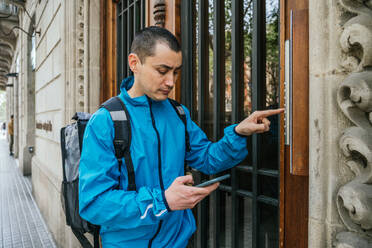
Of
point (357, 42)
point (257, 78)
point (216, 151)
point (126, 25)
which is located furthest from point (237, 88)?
point (126, 25)

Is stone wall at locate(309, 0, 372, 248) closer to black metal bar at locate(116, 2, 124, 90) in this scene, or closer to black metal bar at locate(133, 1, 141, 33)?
black metal bar at locate(133, 1, 141, 33)

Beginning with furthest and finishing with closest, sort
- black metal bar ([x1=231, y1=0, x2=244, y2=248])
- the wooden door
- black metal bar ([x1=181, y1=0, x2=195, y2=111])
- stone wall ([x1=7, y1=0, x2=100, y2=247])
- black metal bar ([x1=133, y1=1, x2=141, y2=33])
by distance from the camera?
stone wall ([x1=7, y1=0, x2=100, y2=247]) < black metal bar ([x1=133, y1=1, x2=141, y2=33]) < black metal bar ([x1=181, y1=0, x2=195, y2=111]) < black metal bar ([x1=231, y1=0, x2=244, y2=248]) < the wooden door

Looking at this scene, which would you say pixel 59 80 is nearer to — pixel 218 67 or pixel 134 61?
pixel 218 67

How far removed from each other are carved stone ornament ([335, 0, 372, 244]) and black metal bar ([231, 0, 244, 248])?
3.10 ft

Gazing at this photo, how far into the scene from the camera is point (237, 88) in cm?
190

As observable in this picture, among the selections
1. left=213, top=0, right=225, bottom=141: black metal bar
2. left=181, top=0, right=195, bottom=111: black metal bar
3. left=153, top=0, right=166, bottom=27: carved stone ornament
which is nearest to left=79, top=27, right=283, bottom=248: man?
left=213, top=0, right=225, bottom=141: black metal bar

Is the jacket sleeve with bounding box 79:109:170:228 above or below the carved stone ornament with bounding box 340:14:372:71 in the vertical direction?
below

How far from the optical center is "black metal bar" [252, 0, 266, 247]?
1.74 meters

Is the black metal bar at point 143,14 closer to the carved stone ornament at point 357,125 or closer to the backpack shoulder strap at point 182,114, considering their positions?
the backpack shoulder strap at point 182,114

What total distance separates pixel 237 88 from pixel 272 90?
0.26 meters

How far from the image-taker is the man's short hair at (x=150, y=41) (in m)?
1.42

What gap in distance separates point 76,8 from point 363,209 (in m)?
4.09

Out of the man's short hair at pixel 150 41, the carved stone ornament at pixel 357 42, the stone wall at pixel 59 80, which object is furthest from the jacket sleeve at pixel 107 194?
the stone wall at pixel 59 80

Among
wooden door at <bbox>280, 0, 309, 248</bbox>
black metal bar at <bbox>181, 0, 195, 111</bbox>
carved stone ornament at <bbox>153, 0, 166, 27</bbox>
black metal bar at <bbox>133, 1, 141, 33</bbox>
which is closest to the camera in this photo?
wooden door at <bbox>280, 0, 309, 248</bbox>
